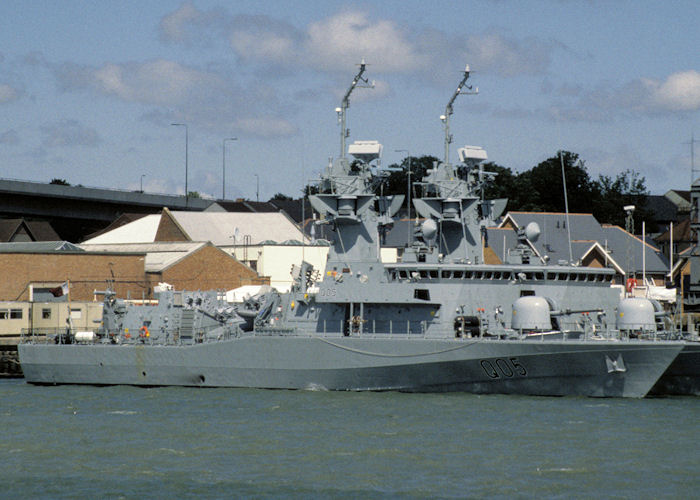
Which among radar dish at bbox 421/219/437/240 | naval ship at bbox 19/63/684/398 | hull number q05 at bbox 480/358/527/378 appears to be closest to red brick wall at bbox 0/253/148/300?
naval ship at bbox 19/63/684/398

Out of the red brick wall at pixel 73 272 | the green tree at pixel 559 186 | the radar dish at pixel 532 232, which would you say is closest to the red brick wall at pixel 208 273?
the red brick wall at pixel 73 272

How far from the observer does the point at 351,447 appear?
23.6 metres

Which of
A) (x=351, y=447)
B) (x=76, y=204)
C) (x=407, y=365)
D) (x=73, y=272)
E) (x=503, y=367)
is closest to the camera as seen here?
(x=351, y=447)

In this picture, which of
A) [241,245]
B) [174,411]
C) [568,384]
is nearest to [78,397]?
[174,411]

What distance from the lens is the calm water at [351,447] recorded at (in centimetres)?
2023

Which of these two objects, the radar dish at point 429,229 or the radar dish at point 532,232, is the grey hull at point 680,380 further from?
the radar dish at point 429,229

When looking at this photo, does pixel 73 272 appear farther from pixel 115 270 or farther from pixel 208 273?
pixel 208 273

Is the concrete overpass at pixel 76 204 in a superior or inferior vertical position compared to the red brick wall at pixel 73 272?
superior

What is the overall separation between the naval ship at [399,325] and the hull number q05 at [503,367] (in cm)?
3

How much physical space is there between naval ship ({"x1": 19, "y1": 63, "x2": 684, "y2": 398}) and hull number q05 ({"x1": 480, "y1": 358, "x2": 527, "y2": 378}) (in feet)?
0.11

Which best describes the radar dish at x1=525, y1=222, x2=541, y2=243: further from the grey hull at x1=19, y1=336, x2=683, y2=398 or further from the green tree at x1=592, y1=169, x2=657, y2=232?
the green tree at x1=592, y1=169, x2=657, y2=232

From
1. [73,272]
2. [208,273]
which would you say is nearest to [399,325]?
[73,272]

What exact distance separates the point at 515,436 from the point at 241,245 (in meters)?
40.7

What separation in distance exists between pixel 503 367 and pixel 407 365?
273 centimetres
